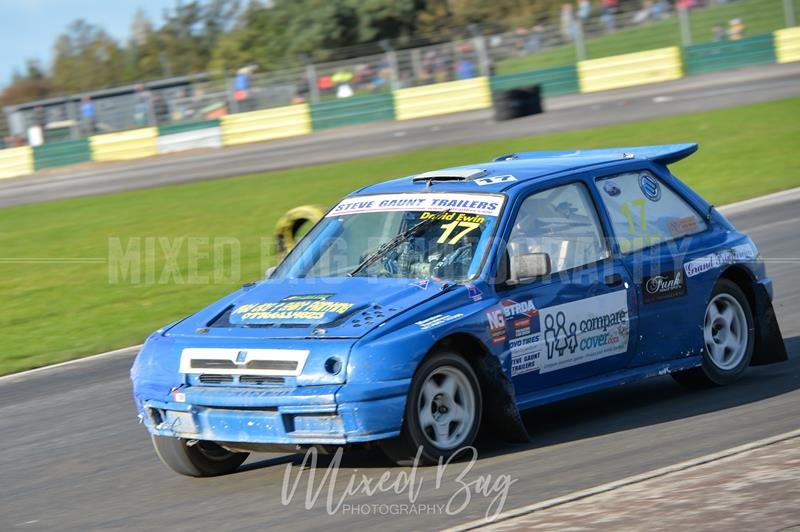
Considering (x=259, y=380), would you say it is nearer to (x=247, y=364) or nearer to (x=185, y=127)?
(x=247, y=364)

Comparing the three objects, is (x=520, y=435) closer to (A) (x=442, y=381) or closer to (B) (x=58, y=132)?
(A) (x=442, y=381)

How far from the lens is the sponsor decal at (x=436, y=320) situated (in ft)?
19.3

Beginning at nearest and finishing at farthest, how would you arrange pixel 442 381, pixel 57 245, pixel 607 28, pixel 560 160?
1. pixel 442 381
2. pixel 560 160
3. pixel 57 245
4. pixel 607 28

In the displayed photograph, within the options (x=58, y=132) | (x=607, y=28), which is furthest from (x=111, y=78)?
(x=607, y=28)

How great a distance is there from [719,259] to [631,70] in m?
30.8

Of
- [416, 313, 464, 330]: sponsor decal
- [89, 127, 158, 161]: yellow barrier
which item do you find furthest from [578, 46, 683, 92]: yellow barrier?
[416, 313, 464, 330]: sponsor decal

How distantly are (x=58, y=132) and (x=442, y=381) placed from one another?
37847mm

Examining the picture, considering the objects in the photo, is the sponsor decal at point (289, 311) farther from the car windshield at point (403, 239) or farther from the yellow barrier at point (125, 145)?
the yellow barrier at point (125, 145)

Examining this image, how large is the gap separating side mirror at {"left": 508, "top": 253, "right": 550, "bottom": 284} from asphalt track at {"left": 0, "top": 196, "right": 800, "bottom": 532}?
3.04 feet

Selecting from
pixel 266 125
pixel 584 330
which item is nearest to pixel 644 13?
pixel 266 125

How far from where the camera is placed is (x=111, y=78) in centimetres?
11569

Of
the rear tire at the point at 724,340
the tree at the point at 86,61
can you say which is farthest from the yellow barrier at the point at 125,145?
the tree at the point at 86,61

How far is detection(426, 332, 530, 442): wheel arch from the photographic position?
622 centimetres

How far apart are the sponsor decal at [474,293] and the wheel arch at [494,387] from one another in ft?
0.74
